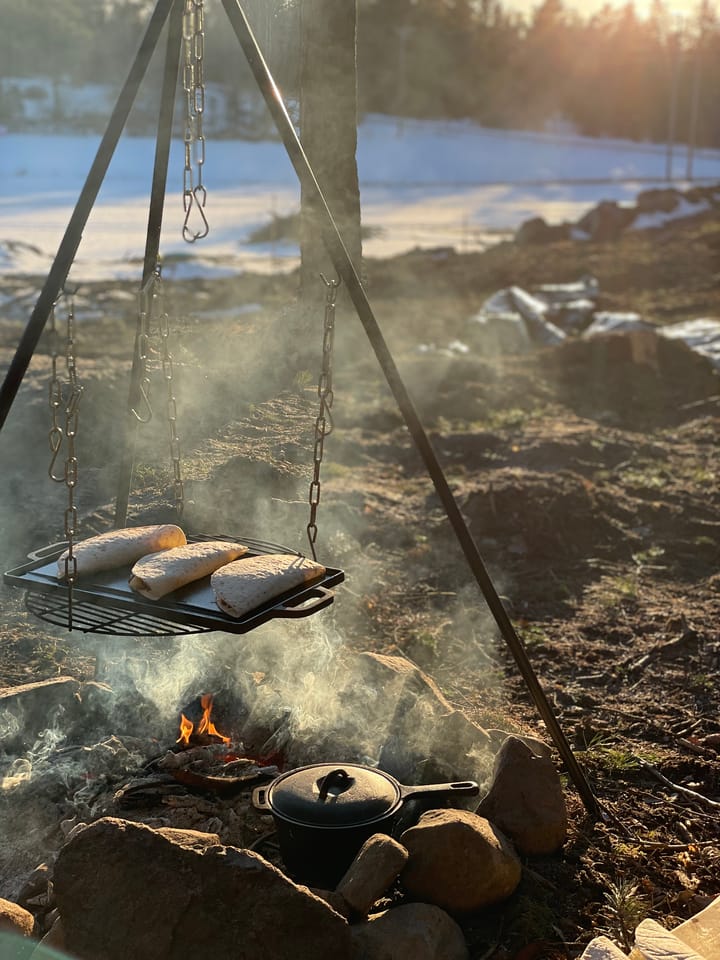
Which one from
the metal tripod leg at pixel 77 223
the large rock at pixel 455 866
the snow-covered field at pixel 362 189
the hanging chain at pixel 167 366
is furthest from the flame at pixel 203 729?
the snow-covered field at pixel 362 189

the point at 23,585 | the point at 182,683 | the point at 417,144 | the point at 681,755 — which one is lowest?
the point at 681,755

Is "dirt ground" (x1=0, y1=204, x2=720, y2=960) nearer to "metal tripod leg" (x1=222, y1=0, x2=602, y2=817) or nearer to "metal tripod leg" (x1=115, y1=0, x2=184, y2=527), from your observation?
"metal tripod leg" (x1=115, y1=0, x2=184, y2=527)

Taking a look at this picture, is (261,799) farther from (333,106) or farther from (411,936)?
(333,106)

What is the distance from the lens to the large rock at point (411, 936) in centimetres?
276

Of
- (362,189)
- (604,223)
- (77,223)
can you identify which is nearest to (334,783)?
A: (77,223)

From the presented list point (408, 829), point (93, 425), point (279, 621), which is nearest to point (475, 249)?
point (93, 425)

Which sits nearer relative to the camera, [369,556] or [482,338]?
[369,556]

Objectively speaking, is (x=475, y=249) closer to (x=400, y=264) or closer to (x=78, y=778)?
(x=400, y=264)

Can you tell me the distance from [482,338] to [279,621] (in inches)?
362

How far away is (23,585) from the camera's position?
124 inches

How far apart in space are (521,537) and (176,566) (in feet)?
13.0

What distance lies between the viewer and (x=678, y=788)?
12.9ft

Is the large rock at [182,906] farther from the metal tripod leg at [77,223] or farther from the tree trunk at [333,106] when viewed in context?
the tree trunk at [333,106]

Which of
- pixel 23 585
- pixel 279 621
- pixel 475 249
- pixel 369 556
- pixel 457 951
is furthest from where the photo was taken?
pixel 475 249
